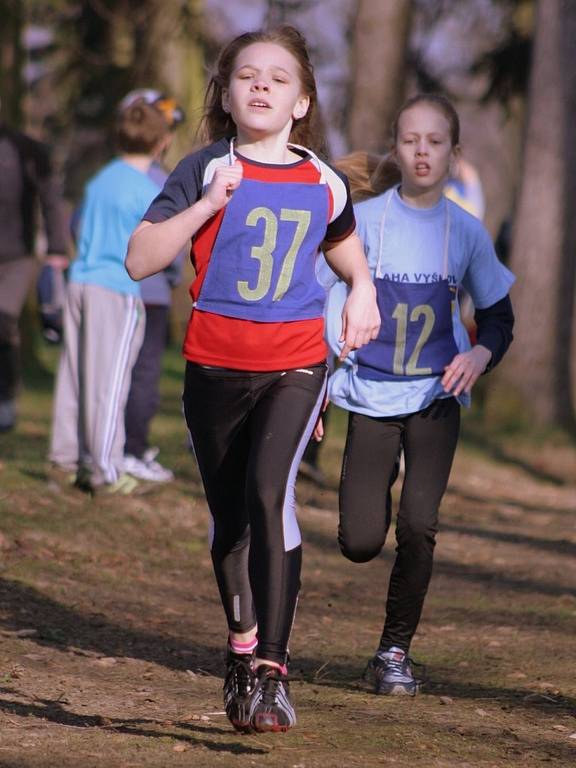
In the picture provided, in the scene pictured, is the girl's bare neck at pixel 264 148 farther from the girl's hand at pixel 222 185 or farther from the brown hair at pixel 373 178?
the brown hair at pixel 373 178

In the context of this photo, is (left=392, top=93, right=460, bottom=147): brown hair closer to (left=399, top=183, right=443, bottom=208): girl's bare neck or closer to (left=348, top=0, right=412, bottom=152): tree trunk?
(left=399, top=183, right=443, bottom=208): girl's bare neck

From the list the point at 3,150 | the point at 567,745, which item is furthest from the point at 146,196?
the point at 567,745

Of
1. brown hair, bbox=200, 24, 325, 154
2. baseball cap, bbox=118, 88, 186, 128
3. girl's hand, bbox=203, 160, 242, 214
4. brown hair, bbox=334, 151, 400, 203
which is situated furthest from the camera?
baseball cap, bbox=118, 88, 186, 128

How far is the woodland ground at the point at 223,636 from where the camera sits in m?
4.43

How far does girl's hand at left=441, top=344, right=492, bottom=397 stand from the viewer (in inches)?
205

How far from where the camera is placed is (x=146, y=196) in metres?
8.72

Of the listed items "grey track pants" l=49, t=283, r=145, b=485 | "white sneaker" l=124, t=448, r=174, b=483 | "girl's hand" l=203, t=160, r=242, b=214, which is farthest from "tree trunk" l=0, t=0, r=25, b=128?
"girl's hand" l=203, t=160, r=242, b=214

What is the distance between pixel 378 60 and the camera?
14664 mm

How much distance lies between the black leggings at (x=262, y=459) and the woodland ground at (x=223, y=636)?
1.48 ft

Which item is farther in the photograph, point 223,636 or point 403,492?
point 223,636

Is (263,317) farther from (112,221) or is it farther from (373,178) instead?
(112,221)

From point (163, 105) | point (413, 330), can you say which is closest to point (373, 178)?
point (413, 330)

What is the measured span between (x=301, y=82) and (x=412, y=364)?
126 cm

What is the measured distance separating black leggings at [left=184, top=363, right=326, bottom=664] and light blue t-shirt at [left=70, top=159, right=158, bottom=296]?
4.25 metres
